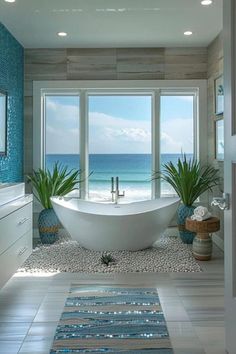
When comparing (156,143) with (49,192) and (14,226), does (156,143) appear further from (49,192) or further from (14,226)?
(14,226)

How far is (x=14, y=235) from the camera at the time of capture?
373 centimetres

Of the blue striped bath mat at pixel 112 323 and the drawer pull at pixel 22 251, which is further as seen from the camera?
the drawer pull at pixel 22 251

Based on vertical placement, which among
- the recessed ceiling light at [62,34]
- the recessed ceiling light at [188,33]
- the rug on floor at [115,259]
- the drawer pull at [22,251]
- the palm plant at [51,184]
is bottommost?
the rug on floor at [115,259]

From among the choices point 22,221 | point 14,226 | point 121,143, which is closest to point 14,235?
point 14,226

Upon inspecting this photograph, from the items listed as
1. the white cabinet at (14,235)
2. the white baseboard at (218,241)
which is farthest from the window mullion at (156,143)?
the white cabinet at (14,235)

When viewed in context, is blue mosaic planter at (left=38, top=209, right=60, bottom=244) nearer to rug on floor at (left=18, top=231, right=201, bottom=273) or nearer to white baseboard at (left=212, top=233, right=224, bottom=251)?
rug on floor at (left=18, top=231, right=201, bottom=273)

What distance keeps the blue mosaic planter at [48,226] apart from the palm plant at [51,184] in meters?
0.11

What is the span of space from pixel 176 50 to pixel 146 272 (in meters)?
3.36

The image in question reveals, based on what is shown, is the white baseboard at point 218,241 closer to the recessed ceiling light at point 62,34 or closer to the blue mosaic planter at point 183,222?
the blue mosaic planter at point 183,222

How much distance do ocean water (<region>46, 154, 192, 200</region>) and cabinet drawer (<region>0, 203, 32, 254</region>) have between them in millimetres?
1845

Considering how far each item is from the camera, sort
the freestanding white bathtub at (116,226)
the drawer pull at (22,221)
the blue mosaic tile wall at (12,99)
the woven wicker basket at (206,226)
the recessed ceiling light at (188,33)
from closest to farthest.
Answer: the drawer pull at (22,221) → the woven wicker basket at (206,226) → the freestanding white bathtub at (116,226) → the blue mosaic tile wall at (12,99) → the recessed ceiling light at (188,33)

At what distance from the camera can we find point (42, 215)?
546 centimetres

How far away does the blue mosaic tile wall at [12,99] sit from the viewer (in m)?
4.93

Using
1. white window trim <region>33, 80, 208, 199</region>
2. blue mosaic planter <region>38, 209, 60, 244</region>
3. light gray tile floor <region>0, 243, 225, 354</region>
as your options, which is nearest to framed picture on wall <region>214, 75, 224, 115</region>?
white window trim <region>33, 80, 208, 199</region>
